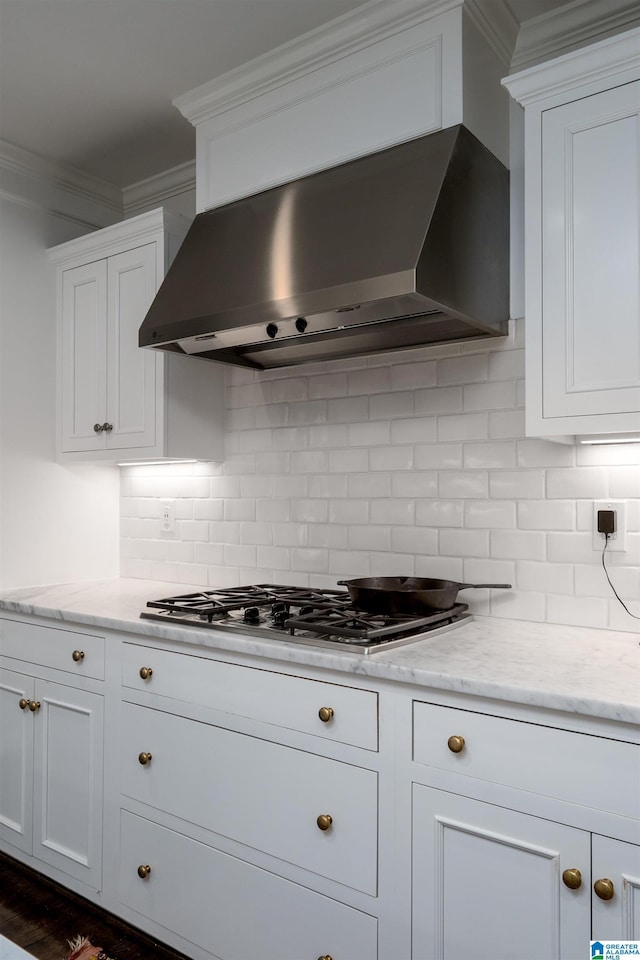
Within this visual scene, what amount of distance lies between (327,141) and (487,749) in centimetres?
182

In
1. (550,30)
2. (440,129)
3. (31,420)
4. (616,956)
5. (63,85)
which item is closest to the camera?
(616,956)

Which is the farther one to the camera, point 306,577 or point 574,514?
point 306,577

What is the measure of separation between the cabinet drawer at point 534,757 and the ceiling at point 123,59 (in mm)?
1965

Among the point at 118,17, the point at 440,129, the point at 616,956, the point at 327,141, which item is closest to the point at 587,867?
the point at 616,956

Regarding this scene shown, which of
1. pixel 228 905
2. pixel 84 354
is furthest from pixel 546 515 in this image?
pixel 84 354

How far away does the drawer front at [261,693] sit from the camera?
1728mm

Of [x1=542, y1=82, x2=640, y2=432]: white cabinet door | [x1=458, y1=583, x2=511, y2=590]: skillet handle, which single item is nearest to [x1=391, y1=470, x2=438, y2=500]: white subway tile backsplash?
[x1=458, y1=583, x2=511, y2=590]: skillet handle

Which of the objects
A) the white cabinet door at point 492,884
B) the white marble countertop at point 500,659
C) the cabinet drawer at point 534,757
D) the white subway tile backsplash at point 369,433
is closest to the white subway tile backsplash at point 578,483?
the white marble countertop at point 500,659

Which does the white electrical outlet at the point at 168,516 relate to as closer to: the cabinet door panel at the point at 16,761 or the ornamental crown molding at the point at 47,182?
the cabinet door panel at the point at 16,761

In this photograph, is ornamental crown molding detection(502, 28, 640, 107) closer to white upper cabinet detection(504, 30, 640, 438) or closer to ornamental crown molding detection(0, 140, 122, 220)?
white upper cabinet detection(504, 30, 640, 438)

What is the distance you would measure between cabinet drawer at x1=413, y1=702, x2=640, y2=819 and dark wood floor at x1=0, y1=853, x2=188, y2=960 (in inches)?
46.2

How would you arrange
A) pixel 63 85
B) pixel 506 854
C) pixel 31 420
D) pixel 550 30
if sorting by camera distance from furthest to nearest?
pixel 31 420
pixel 63 85
pixel 550 30
pixel 506 854

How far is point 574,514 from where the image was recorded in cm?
212

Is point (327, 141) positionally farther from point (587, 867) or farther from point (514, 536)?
point (587, 867)
